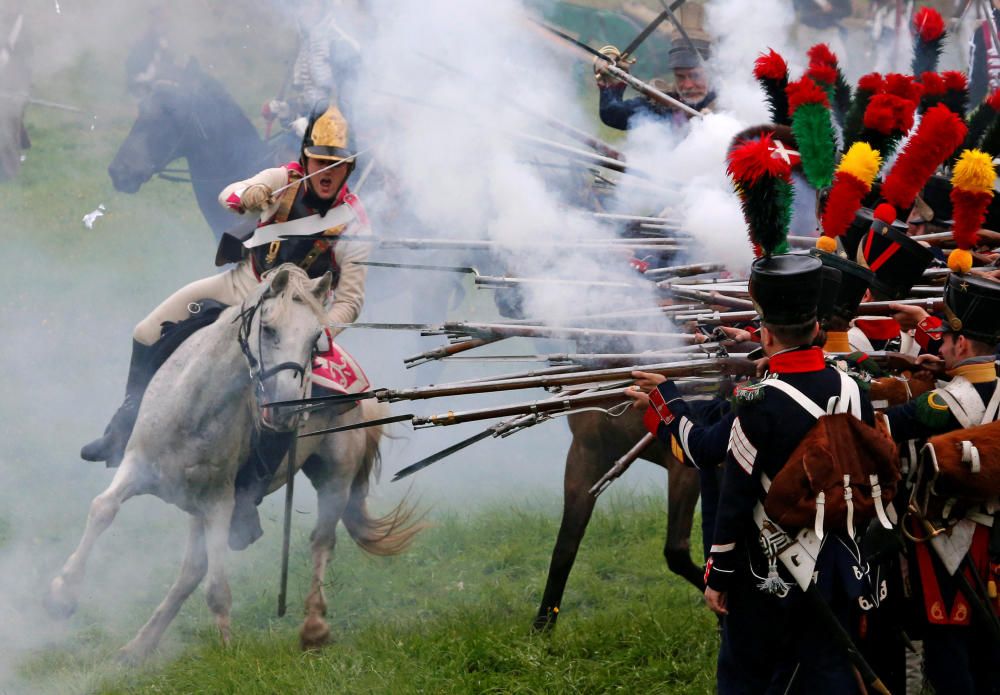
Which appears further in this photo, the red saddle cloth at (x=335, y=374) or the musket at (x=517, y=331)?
the red saddle cloth at (x=335, y=374)

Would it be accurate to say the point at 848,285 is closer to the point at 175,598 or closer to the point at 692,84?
the point at 175,598

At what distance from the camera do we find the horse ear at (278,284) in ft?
19.4

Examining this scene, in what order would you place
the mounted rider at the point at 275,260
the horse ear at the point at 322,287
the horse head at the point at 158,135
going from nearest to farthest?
the horse ear at the point at 322,287, the mounted rider at the point at 275,260, the horse head at the point at 158,135

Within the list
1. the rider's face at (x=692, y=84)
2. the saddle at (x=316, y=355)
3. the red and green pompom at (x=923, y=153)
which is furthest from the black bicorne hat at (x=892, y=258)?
the rider's face at (x=692, y=84)

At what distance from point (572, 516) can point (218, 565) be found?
189 centimetres

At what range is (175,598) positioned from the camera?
6.21 m

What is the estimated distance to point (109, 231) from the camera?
11664 mm

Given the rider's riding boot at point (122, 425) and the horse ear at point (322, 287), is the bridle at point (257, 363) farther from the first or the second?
the rider's riding boot at point (122, 425)

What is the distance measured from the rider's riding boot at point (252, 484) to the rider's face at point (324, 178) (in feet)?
4.39

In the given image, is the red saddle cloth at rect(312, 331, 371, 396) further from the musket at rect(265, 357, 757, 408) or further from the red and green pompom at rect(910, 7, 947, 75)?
the red and green pompom at rect(910, 7, 947, 75)

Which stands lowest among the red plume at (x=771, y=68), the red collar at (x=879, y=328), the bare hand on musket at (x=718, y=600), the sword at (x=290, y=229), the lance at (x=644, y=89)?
the bare hand on musket at (x=718, y=600)

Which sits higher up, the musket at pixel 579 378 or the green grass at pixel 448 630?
the musket at pixel 579 378

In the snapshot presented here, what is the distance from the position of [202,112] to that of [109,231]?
3.02 metres

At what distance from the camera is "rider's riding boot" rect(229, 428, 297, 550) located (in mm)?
6363
